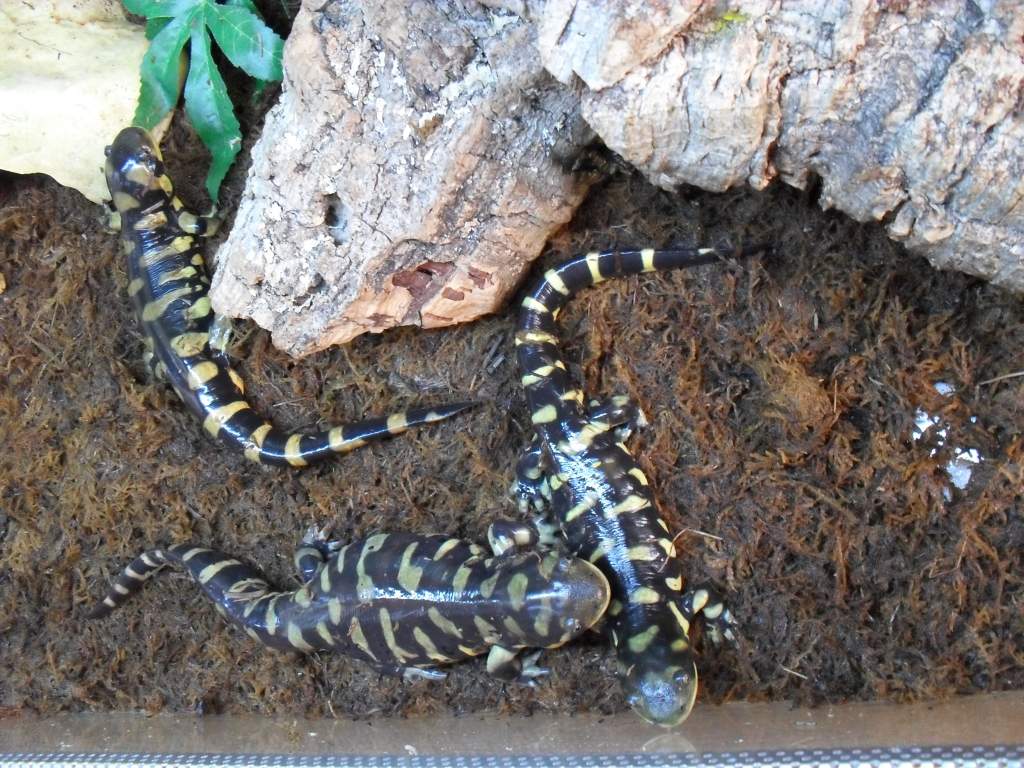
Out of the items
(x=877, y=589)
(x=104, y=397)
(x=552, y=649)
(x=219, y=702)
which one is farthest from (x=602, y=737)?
(x=104, y=397)

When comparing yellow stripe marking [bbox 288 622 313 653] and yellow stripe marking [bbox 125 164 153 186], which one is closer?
yellow stripe marking [bbox 288 622 313 653]

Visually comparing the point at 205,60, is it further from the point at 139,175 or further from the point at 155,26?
the point at 139,175

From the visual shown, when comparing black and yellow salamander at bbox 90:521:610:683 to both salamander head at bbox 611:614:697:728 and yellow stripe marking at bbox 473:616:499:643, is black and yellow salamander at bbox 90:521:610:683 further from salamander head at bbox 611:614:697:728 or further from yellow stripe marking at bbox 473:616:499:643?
salamander head at bbox 611:614:697:728

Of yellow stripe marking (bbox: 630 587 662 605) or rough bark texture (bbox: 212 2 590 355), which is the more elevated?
A: rough bark texture (bbox: 212 2 590 355)

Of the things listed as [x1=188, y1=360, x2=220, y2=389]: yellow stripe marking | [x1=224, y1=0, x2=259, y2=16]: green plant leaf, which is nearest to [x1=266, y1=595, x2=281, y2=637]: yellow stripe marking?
[x1=188, y1=360, x2=220, y2=389]: yellow stripe marking

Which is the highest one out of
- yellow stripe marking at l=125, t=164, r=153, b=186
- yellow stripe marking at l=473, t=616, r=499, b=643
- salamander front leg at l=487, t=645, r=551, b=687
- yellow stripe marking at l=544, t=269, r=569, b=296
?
yellow stripe marking at l=544, t=269, r=569, b=296

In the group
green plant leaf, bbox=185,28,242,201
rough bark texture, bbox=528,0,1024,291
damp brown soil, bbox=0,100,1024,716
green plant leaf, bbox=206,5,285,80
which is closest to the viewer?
rough bark texture, bbox=528,0,1024,291

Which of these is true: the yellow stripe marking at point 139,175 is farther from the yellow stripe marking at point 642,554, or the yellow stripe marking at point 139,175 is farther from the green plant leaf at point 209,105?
the yellow stripe marking at point 642,554
